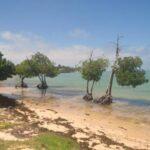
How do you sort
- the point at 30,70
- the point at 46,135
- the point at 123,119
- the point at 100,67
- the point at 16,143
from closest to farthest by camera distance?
the point at 16,143, the point at 46,135, the point at 123,119, the point at 100,67, the point at 30,70

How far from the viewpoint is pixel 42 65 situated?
9375 cm

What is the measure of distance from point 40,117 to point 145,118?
575 inches

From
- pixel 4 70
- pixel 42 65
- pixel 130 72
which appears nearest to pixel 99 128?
pixel 130 72

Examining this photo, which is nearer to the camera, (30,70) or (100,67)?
(100,67)

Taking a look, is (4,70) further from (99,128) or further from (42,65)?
(99,128)

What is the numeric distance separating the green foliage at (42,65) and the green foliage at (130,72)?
3727 cm

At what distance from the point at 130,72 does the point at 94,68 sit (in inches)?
317

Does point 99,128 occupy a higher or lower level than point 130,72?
lower

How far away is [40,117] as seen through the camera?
130ft

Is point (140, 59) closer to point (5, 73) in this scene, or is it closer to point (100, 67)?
point (100, 67)

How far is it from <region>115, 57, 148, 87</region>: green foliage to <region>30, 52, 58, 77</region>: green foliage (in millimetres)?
37265

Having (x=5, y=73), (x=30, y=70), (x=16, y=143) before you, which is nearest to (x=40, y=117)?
(x=16, y=143)

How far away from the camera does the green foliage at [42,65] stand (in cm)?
9344

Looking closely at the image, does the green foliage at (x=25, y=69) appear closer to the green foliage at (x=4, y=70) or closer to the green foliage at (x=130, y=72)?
the green foliage at (x=4, y=70)
